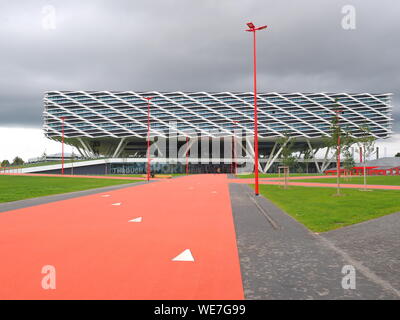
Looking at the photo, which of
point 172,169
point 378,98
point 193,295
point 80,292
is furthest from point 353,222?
point 378,98

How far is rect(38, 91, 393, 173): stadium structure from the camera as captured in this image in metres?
76.4

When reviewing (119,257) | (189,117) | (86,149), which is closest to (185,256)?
(119,257)

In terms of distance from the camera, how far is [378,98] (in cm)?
8012

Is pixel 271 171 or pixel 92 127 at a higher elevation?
pixel 92 127

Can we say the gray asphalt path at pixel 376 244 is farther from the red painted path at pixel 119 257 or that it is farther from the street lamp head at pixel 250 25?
the street lamp head at pixel 250 25

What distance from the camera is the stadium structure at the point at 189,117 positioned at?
76438 millimetres

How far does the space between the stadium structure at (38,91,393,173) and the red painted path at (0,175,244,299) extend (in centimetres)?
6861

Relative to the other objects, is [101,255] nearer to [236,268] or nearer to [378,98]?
[236,268]

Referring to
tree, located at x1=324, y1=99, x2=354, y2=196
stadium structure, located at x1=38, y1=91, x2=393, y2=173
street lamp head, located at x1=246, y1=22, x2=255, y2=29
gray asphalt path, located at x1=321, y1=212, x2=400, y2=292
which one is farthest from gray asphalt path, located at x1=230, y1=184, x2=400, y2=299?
stadium structure, located at x1=38, y1=91, x2=393, y2=173

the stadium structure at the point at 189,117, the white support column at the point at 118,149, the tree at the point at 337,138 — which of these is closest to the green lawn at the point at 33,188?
the tree at the point at 337,138

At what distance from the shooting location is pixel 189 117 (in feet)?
255

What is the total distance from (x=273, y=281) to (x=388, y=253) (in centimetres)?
268

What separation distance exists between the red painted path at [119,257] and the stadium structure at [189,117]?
68.6 metres

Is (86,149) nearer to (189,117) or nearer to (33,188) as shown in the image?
(189,117)
